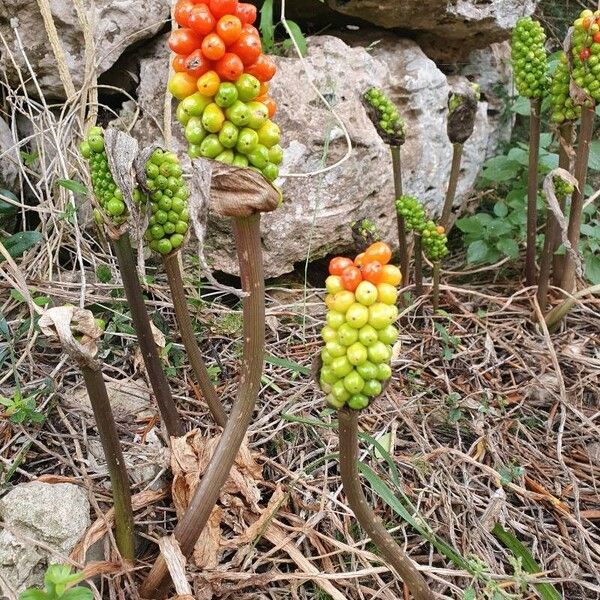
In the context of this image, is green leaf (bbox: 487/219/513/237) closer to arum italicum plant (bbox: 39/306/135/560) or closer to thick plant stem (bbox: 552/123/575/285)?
thick plant stem (bbox: 552/123/575/285)

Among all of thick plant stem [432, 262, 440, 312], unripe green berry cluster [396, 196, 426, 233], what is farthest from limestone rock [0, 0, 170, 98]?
thick plant stem [432, 262, 440, 312]

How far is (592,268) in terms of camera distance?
3338 millimetres

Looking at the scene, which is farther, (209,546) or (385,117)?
(385,117)

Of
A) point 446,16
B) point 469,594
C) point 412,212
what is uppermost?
point 446,16

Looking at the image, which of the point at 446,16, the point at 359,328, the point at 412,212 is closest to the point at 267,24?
the point at 446,16

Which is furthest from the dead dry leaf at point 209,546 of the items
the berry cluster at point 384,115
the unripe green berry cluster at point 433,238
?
the berry cluster at point 384,115

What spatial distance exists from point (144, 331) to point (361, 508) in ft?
2.64

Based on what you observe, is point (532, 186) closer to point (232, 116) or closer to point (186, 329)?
point (186, 329)

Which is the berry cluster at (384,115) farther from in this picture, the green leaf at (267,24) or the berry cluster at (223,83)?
the berry cluster at (223,83)

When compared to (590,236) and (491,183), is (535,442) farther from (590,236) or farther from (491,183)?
(491,183)

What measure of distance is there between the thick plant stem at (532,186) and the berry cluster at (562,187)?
0.31 ft

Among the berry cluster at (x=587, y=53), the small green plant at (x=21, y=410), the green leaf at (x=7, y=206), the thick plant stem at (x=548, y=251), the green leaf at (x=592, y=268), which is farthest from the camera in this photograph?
the green leaf at (x=592, y=268)

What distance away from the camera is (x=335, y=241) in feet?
10.7

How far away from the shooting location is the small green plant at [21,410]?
2.16 m
